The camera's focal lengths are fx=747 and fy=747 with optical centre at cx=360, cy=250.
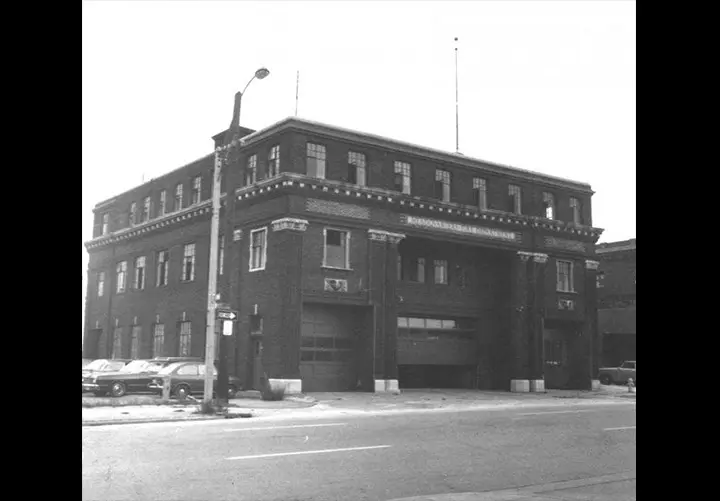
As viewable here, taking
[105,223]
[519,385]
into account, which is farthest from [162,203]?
[519,385]

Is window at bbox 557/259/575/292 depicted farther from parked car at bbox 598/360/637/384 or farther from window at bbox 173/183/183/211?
window at bbox 173/183/183/211

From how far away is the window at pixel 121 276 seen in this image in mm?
43891

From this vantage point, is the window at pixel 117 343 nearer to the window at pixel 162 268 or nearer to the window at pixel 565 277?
the window at pixel 162 268

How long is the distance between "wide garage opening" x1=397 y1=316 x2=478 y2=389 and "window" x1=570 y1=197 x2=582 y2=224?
8976mm

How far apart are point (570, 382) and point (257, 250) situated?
19271 mm

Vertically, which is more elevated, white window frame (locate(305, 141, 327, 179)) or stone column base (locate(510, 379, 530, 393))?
white window frame (locate(305, 141, 327, 179))

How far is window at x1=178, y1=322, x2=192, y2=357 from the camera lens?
37375mm

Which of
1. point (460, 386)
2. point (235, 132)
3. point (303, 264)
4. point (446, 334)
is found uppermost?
point (235, 132)

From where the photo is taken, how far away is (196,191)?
38531mm

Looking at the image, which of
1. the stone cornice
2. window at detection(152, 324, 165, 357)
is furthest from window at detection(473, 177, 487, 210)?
window at detection(152, 324, 165, 357)

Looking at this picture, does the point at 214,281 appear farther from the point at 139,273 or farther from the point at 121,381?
the point at 139,273
